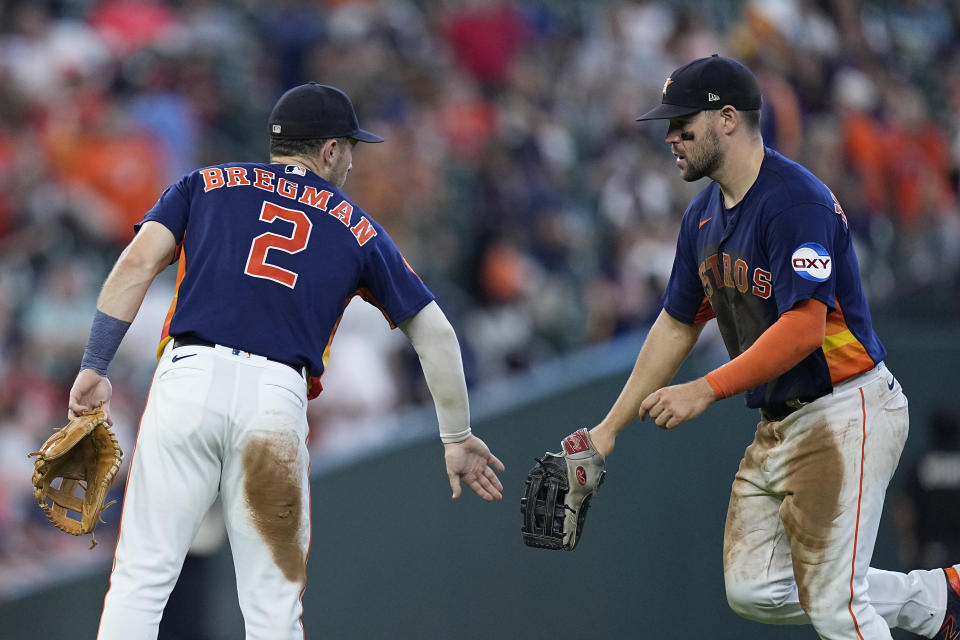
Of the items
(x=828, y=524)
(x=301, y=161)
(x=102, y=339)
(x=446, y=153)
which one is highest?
(x=446, y=153)

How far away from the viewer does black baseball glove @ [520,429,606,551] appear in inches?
192

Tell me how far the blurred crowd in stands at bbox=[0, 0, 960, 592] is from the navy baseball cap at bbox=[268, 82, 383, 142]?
8.47 ft

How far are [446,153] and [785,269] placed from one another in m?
6.28

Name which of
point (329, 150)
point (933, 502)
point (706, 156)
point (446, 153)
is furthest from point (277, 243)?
point (446, 153)

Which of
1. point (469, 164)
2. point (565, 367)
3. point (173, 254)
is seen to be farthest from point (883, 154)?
point (173, 254)

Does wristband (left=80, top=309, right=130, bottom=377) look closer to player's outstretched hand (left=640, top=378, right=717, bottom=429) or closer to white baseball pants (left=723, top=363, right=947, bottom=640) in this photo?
player's outstretched hand (left=640, top=378, right=717, bottom=429)

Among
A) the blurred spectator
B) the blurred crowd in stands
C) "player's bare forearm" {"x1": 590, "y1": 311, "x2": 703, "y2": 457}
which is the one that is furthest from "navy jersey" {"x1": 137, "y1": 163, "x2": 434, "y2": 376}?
the blurred spectator

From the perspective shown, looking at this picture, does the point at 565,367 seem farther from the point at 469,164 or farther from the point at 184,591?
the point at 469,164

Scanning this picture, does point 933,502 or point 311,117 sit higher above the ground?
point 311,117

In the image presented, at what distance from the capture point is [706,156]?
15.5ft

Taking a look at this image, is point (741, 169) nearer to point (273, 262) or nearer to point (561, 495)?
point (561, 495)

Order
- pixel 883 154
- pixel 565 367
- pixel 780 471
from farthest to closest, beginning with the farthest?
1. pixel 883 154
2. pixel 565 367
3. pixel 780 471

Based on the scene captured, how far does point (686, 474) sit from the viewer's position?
6.70 meters

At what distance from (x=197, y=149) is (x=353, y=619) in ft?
12.8
